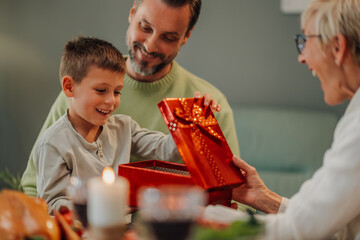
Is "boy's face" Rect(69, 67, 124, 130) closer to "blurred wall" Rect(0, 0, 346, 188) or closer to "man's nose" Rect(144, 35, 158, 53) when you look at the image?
"man's nose" Rect(144, 35, 158, 53)

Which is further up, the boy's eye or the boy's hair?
the boy's eye

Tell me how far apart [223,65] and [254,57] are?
0.24 m

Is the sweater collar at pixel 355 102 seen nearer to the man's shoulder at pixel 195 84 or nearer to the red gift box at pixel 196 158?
the red gift box at pixel 196 158

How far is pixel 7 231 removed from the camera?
2.94 ft

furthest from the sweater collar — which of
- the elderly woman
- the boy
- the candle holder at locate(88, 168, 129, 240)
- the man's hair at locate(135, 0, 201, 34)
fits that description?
the man's hair at locate(135, 0, 201, 34)

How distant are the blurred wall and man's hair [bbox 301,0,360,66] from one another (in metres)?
2.16

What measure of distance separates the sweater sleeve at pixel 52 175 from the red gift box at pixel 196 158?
0.74 feet

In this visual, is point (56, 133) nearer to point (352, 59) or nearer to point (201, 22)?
point (352, 59)

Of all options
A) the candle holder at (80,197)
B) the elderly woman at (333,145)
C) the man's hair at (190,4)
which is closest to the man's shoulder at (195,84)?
the man's hair at (190,4)

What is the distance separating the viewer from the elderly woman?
102cm

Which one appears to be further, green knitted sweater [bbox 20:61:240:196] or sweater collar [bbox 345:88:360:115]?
green knitted sweater [bbox 20:61:240:196]

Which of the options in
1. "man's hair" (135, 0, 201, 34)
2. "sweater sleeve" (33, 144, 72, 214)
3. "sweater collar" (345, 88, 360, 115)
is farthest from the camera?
"man's hair" (135, 0, 201, 34)

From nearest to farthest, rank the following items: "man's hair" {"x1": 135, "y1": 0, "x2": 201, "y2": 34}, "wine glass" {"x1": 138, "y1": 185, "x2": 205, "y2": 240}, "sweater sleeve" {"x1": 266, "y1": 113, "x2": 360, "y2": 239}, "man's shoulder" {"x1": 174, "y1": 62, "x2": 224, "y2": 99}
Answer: "wine glass" {"x1": 138, "y1": 185, "x2": 205, "y2": 240}, "sweater sleeve" {"x1": 266, "y1": 113, "x2": 360, "y2": 239}, "man's hair" {"x1": 135, "y1": 0, "x2": 201, "y2": 34}, "man's shoulder" {"x1": 174, "y1": 62, "x2": 224, "y2": 99}

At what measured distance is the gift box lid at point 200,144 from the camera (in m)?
1.35
